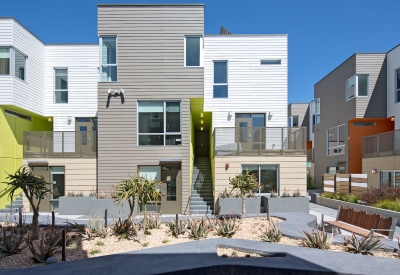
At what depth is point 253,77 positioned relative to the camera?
17016 millimetres

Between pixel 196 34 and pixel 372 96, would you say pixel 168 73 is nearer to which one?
pixel 196 34

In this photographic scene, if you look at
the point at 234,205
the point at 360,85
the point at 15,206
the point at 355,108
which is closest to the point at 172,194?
the point at 234,205

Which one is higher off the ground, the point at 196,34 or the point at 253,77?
the point at 196,34

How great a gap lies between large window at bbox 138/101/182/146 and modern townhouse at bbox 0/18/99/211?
2667 millimetres

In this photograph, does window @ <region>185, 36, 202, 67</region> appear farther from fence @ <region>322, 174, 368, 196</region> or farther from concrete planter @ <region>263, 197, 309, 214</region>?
fence @ <region>322, 174, 368, 196</region>

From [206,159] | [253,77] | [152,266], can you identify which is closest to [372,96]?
[253,77]

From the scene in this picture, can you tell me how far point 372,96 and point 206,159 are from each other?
11.1m

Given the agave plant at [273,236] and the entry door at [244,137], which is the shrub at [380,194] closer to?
the entry door at [244,137]

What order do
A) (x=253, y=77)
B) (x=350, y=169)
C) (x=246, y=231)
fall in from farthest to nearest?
(x=350, y=169)
(x=253, y=77)
(x=246, y=231)

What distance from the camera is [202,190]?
1552 cm

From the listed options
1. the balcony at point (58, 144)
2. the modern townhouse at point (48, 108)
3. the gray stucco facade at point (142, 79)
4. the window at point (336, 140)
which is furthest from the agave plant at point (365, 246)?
the window at point (336, 140)

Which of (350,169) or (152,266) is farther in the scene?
(350,169)

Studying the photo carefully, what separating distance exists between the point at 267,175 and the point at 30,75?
41.2 feet

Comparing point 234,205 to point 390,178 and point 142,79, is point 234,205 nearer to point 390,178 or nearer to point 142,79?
point 142,79
